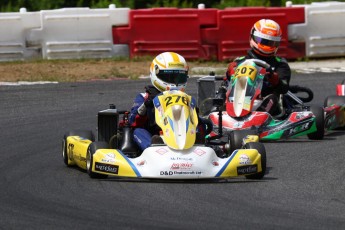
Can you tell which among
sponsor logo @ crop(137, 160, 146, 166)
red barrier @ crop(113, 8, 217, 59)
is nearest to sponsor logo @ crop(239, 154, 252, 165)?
sponsor logo @ crop(137, 160, 146, 166)

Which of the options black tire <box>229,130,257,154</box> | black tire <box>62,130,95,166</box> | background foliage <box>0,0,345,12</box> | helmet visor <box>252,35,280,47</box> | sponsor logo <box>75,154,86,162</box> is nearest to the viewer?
sponsor logo <box>75,154,86,162</box>

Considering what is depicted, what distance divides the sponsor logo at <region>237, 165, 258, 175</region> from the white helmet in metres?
1.10

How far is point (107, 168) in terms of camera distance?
859 cm

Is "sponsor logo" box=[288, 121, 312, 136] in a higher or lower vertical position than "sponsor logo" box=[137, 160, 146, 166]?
lower

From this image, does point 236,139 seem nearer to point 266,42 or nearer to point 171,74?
point 171,74

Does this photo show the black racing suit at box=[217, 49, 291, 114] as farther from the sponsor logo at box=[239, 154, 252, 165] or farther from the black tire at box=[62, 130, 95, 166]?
the sponsor logo at box=[239, 154, 252, 165]

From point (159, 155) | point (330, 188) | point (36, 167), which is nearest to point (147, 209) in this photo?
point (159, 155)

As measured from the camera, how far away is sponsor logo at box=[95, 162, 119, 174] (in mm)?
8570

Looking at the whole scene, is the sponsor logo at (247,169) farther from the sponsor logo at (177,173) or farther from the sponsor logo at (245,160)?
the sponsor logo at (177,173)

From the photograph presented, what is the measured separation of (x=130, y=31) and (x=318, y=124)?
20.8 ft

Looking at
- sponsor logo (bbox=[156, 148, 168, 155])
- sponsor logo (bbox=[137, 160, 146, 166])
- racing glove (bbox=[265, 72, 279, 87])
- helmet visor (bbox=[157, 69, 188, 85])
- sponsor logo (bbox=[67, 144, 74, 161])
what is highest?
helmet visor (bbox=[157, 69, 188, 85])

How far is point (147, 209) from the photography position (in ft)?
24.6

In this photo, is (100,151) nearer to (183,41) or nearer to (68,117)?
(68,117)

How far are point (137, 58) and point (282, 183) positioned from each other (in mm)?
8885
